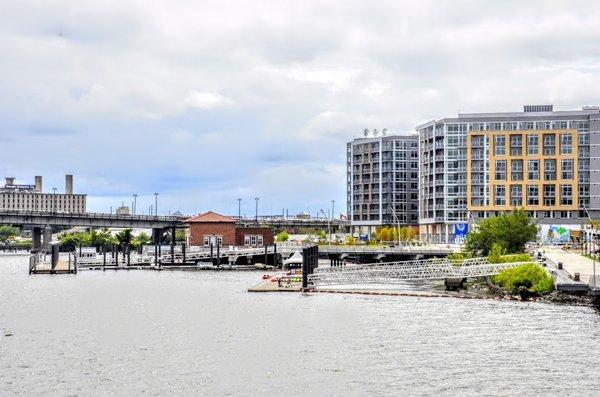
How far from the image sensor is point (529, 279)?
4126 inches

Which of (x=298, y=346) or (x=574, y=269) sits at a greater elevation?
(x=574, y=269)

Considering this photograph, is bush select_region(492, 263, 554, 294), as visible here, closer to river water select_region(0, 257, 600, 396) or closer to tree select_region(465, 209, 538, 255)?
river water select_region(0, 257, 600, 396)

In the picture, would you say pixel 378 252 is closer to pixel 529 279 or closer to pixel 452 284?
pixel 452 284

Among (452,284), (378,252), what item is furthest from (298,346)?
(378,252)

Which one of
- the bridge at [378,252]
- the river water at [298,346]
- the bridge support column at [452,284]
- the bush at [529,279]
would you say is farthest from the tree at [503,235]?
the river water at [298,346]

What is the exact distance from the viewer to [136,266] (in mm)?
198000

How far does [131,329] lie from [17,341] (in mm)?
10645

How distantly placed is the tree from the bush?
114ft

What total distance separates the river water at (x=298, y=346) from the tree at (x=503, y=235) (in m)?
44.4

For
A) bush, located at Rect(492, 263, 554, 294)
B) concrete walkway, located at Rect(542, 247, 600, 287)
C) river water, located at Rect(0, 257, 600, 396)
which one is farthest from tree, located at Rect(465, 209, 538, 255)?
river water, located at Rect(0, 257, 600, 396)

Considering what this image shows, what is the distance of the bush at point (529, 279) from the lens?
10144 cm

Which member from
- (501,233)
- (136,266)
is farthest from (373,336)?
(136,266)

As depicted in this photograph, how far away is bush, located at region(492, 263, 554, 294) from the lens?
101438 millimetres

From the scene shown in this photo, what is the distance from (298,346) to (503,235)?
8369 centimetres
